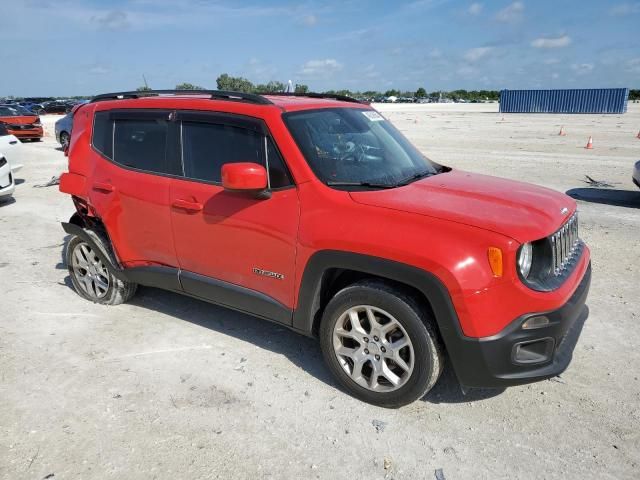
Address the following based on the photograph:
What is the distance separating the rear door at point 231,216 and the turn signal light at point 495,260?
120 cm

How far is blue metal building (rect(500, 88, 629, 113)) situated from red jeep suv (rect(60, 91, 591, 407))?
45.7m

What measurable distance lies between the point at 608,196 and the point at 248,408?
860 cm

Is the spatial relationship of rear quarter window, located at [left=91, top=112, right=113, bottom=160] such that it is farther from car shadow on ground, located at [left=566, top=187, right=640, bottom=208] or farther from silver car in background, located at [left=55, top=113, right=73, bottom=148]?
silver car in background, located at [left=55, top=113, right=73, bottom=148]

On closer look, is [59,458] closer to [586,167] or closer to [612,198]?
[612,198]

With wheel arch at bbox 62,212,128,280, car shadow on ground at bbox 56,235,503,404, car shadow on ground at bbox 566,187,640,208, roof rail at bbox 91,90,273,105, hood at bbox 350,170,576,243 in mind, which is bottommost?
car shadow on ground at bbox 56,235,503,404

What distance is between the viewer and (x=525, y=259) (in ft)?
9.32

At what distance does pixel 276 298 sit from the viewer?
3.49m

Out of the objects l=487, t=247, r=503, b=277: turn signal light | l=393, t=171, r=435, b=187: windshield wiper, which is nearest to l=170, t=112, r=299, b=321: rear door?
l=393, t=171, r=435, b=187: windshield wiper

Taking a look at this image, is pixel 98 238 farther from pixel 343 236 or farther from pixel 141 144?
pixel 343 236

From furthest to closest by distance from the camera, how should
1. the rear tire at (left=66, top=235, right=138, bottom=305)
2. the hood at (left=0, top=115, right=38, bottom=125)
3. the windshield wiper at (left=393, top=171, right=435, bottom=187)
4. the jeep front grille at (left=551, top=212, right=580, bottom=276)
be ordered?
the hood at (left=0, top=115, right=38, bottom=125), the rear tire at (left=66, top=235, right=138, bottom=305), the windshield wiper at (left=393, top=171, right=435, bottom=187), the jeep front grille at (left=551, top=212, right=580, bottom=276)

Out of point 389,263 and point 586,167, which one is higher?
point 389,263

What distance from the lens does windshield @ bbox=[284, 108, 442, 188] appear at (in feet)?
11.1

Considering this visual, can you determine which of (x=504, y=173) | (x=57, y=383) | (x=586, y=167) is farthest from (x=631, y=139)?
(x=57, y=383)

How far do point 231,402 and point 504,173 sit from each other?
33.0ft
